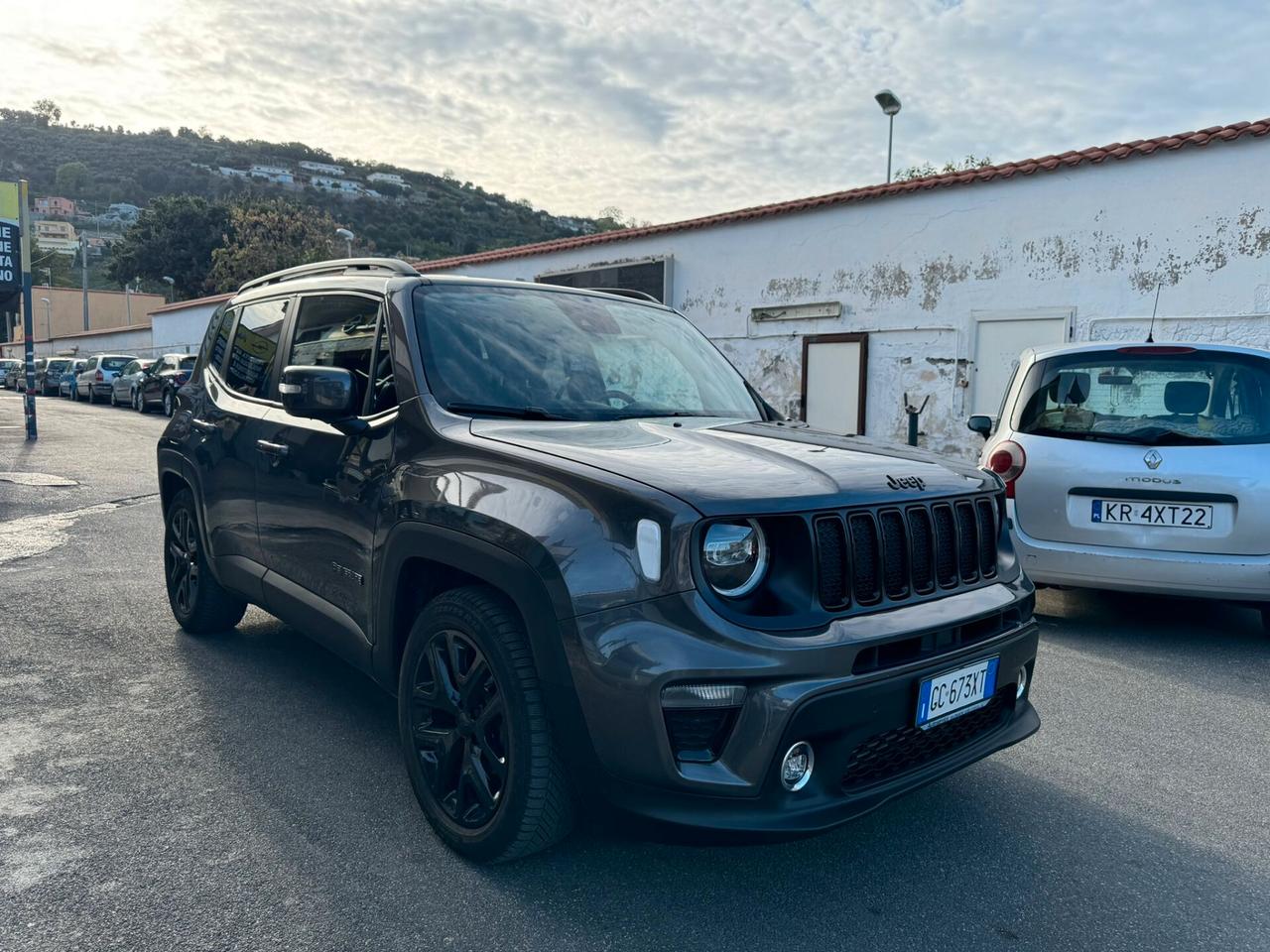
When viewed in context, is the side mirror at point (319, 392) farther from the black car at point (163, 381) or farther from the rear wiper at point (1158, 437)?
the black car at point (163, 381)

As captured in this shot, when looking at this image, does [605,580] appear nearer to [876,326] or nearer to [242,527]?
[242,527]

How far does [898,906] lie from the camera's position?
2.56 meters

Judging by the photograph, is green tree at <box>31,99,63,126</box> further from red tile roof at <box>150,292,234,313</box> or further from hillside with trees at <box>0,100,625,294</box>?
red tile roof at <box>150,292,234,313</box>

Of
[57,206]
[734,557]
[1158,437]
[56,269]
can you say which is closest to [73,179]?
[57,206]

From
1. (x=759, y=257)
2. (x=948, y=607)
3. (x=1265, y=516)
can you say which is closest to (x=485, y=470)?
(x=948, y=607)

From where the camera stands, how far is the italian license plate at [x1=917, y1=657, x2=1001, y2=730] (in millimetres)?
2482

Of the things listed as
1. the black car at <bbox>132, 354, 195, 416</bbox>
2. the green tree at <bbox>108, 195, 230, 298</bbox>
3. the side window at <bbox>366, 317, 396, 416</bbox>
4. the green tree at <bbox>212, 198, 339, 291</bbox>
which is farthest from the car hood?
the green tree at <bbox>108, 195, 230, 298</bbox>

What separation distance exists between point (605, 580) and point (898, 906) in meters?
1.22

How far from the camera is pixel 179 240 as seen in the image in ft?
185

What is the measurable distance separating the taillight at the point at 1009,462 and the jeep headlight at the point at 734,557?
3.47m

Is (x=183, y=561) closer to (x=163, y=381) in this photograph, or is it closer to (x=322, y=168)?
(x=163, y=381)

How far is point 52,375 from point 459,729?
42212mm

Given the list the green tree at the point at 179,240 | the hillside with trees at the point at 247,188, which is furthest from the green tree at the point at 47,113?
the green tree at the point at 179,240

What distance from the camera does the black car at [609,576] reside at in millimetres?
2238
